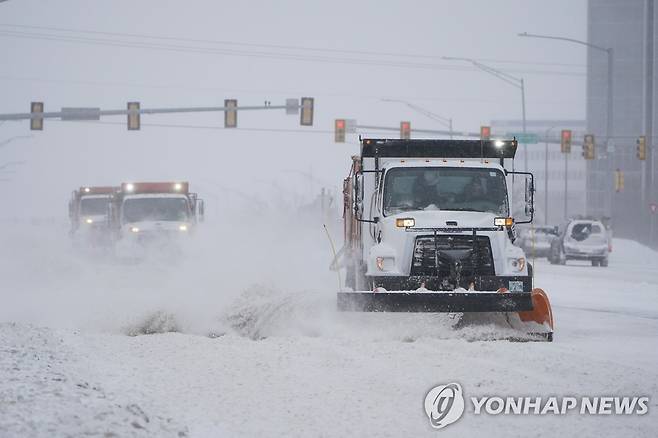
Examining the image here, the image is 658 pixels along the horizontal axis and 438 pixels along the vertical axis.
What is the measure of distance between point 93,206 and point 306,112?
971 centimetres

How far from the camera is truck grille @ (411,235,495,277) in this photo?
15188 millimetres

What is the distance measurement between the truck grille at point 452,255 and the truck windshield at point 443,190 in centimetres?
81

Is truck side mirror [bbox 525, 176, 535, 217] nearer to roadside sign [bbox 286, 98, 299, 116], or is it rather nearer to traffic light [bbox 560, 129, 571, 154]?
roadside sign [bbox 286, 98, 299, 116]

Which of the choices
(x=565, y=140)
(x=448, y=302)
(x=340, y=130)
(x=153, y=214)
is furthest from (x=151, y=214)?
(x=565, y=140)

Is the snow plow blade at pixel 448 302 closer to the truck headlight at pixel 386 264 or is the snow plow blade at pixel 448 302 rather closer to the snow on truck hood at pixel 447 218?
the truck headlight at pixel 386 264

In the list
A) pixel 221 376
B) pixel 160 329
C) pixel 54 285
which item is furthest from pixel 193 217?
pixel 221 376

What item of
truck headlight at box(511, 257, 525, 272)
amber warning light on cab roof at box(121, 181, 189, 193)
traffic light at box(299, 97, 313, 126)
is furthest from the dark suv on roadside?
truck headlight at box(511, 257, 525, 272)

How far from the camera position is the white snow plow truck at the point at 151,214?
3378 centimetres

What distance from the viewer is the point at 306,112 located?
43.5 meters

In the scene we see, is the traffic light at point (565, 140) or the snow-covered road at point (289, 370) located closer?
the snow-covered road at point (289, 370)

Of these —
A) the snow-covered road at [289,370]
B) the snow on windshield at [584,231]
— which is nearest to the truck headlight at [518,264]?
the snow-covered road at [289,370]

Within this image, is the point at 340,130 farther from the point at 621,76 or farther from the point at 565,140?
the point at 621,76

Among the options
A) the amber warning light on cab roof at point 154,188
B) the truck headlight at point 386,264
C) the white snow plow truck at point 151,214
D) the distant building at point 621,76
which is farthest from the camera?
the distant building at point 621,76

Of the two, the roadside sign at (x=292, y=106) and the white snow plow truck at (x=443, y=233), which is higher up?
the roadside sign at (x=292, y=106)
